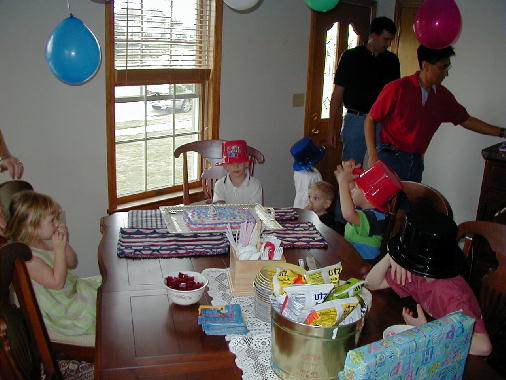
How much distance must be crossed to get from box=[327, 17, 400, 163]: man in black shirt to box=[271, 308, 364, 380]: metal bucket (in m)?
2.97

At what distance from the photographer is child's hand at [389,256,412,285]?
60.3 inches

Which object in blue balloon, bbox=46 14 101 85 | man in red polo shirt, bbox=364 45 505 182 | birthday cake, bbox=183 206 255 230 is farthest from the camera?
man in red polo shirt, bbox=364 45 505 182

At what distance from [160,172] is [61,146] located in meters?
0.75

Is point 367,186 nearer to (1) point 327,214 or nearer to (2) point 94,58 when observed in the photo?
(1) point 327,214

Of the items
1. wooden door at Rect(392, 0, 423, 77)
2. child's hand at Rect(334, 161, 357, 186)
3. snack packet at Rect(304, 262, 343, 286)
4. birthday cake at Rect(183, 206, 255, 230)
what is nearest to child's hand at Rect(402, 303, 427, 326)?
snack packet at Rect(304, 262, 343, 286)

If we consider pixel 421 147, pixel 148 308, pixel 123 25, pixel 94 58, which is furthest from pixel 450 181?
pixel 148 308

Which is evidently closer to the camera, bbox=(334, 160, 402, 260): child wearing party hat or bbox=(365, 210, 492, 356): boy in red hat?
bbox=(365, 210, 492, 356): boy in red hat

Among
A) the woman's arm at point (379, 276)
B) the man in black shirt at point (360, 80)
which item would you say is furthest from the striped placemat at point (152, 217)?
the man in black shirt at point (360, 80)

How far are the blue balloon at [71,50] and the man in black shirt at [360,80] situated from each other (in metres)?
2.09

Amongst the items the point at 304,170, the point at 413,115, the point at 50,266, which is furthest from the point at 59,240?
the point at 413,115

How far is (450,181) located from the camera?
4.38 meters

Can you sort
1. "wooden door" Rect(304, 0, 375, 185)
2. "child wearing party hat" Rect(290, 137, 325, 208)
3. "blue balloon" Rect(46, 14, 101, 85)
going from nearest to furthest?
"blue balloon" Rect(46, 14, 101, 85), "child wearing party hat" Rect(290, 137, 325, 208), "wooden door" Rect(304, 0, 375, 185)

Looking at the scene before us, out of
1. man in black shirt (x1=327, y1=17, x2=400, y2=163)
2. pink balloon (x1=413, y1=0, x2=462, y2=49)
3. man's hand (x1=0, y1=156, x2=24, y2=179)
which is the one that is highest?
pink balloon (x1=413, y1=0, x2=462, y2=49)

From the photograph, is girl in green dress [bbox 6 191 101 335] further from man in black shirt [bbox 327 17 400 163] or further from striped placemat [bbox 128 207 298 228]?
man in black shirt [bbox 327 17 400 163]
